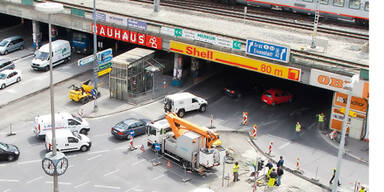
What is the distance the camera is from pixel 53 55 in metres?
54.1

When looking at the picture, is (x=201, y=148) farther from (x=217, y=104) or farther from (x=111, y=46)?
(x=111, y=46)

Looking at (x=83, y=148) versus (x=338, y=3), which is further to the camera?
(x=338, y=3)

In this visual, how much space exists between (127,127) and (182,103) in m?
6.58

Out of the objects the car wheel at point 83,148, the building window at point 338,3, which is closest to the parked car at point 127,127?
the car wheel at point 83,148

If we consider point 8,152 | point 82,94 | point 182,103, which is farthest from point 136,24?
point 8,152

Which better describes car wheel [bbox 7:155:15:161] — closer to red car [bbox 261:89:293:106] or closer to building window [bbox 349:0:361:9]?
red car [bbox 261:89:293:106]

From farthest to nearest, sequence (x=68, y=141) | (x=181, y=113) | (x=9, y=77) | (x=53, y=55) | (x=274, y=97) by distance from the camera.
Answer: (x=53, y=55), (x=9, y=77), (x=274, y=97), (x=181, y=113), (x=68, y=141)

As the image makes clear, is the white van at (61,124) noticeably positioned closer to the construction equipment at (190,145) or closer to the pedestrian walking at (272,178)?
the construction equipment at (190,145)

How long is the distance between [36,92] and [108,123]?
10097mm

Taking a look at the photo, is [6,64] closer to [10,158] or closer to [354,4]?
[10,158]

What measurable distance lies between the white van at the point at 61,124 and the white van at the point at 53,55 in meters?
15.3

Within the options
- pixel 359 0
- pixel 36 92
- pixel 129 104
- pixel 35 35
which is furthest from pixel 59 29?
pixel 359 0

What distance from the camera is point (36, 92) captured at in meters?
48.3

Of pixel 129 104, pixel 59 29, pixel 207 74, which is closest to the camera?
pixel 129 104
